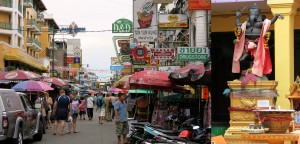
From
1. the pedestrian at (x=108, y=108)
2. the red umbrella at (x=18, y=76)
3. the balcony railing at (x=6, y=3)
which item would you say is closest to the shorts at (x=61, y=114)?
the red umbrella at (x=18, y=76)

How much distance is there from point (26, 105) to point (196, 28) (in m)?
8.66

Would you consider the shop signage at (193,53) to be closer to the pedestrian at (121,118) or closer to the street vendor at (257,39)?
the pedestrian at (121,118)

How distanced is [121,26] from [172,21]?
20.6 ft

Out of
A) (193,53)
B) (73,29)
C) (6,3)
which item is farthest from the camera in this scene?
(6,3)

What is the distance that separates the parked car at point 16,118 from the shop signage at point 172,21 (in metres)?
8.24

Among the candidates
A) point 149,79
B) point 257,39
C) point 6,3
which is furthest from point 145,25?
point 6,3

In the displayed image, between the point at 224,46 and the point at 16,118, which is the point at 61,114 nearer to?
the point at 16,118

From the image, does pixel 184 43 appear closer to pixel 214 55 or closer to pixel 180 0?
pixel 180 0

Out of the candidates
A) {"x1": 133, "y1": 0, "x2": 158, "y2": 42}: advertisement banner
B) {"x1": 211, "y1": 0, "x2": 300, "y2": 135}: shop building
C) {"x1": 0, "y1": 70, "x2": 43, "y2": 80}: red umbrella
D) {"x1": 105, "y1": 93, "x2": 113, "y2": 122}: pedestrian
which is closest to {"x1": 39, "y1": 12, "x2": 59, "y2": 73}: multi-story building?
{"x1": 105, "y1": 93, "x2": 113, "y2": 122}: pedestrian

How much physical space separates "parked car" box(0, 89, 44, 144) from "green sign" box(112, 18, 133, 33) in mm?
12556

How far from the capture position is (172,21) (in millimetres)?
23812

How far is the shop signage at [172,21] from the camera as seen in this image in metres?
23.5

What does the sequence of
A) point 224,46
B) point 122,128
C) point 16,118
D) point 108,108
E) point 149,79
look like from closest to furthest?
point 224,46, point 16,118, point 122,128, point 149,79, point 108,108

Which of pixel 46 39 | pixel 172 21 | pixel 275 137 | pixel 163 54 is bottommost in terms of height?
pixel 275 137
